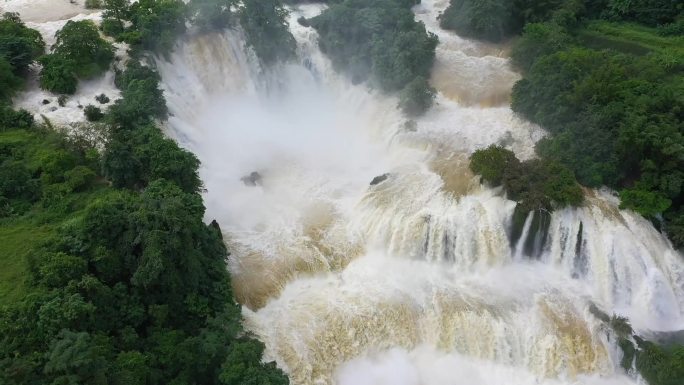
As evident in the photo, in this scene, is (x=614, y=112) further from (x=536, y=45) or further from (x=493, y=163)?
(x=536, y=45)

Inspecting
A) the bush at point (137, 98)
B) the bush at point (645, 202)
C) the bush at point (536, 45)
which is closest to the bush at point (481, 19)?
the bush at point (536, 45)

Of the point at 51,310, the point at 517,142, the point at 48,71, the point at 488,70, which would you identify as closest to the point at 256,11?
the point at 48,71

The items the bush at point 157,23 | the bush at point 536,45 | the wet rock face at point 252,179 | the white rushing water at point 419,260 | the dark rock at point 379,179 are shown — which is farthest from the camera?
the bush at point 536,45

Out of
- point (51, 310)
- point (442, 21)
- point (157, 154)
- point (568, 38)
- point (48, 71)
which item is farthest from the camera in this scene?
point (442, 21)

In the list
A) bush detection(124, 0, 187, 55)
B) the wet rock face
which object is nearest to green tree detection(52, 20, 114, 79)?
bush detection(124, 0, 187, 55)

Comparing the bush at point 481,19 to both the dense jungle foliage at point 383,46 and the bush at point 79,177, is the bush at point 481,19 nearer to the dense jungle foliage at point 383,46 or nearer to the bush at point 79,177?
the dense jungle foliage at point 383,46

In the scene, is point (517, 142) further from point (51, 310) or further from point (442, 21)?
point (51, 310)
